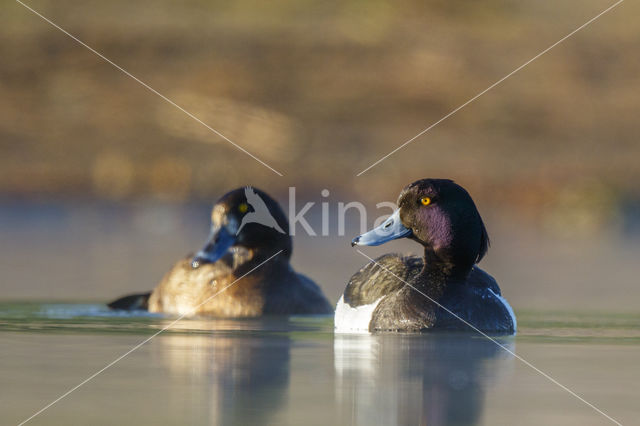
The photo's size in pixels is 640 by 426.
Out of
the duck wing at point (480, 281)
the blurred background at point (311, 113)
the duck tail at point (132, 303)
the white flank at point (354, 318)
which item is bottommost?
the white flank at point (354, 318)

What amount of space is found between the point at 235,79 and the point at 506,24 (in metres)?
6.64

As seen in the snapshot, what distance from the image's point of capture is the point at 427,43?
94.6ft

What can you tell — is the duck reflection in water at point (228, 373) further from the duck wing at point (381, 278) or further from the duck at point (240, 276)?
the duck at point (240, 276)

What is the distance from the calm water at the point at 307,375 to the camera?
562cm

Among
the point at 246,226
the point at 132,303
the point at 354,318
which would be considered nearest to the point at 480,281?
the point at 354,318

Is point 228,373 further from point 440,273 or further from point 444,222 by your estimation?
point 444,222

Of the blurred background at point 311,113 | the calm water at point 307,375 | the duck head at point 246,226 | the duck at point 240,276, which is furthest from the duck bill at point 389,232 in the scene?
the blurred background at point 311,113

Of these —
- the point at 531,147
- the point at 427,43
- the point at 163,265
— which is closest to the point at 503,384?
the point at 163,265

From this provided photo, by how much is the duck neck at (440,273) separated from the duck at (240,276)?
1.90m

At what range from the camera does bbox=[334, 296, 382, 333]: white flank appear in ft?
30.0

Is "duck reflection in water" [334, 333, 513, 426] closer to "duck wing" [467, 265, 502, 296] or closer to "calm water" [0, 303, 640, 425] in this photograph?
"calm water" [0, 303, 640, 425]

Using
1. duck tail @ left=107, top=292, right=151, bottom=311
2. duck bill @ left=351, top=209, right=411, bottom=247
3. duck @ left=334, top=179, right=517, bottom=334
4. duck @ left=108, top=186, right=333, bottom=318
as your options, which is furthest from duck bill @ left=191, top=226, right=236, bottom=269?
duck bill @ left=351, top=209, right=411, bottom=247

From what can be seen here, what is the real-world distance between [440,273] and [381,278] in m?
0.57

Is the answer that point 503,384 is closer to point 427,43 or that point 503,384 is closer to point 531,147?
point 531,147
